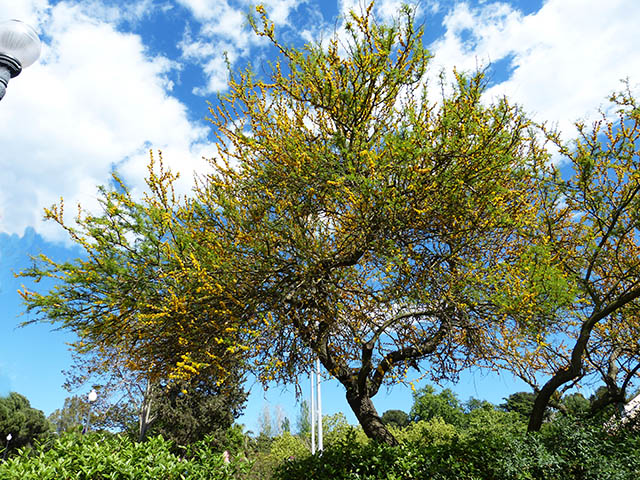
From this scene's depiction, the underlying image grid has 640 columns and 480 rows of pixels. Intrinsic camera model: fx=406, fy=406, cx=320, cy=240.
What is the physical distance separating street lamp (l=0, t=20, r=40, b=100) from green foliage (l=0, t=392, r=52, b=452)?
30537mm

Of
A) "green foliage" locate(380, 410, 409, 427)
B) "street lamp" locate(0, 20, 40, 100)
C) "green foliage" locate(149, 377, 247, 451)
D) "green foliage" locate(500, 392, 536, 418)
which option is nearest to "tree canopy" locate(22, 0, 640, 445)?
"street lamp" locate(0, 20, 40, 100)

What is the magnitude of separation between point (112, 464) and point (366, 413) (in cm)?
390

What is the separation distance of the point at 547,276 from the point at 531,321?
0.66 metres

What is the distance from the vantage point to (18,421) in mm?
28156

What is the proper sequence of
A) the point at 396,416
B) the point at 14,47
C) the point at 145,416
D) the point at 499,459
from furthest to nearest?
the point at 396,416, the point at 145,416, the point at 499,459, the point at 14,47

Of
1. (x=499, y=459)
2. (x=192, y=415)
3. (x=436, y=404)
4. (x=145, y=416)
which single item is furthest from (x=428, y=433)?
(x=436, y=404)

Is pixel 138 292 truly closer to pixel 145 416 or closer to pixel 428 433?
pixel 428 433

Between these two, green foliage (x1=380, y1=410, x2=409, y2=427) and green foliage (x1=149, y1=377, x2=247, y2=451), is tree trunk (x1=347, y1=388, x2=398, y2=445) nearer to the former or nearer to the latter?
green foliage (x1=149, y1=377, x2=247, y2=451)

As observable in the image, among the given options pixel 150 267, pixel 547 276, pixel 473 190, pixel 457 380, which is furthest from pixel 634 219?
pixel 150 267

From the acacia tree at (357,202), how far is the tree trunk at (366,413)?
3.75 feet

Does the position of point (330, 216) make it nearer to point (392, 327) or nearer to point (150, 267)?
point (392, 327)

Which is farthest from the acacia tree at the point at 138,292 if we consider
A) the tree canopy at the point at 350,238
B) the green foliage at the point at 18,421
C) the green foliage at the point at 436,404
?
the green foliage at the point at 436,404

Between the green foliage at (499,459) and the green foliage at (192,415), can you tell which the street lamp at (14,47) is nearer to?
the green foliage at (499,459)

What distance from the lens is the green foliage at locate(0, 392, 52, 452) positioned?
2756cm
